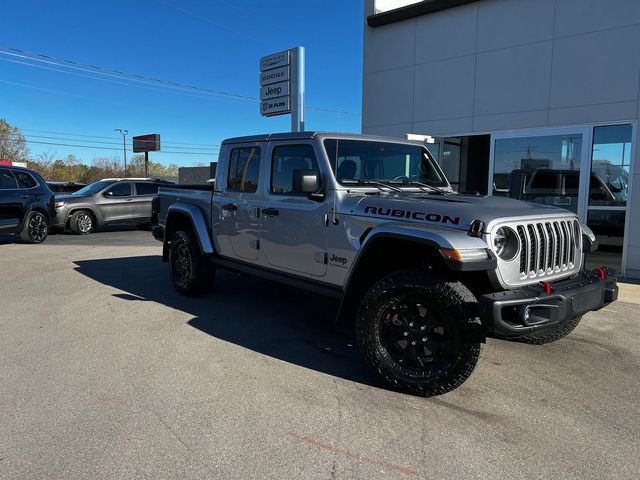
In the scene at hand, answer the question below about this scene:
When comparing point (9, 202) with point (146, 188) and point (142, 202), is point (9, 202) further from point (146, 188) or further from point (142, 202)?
point (146, 188)

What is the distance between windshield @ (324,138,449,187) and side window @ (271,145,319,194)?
0.21 meters

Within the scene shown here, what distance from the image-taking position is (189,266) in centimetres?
603

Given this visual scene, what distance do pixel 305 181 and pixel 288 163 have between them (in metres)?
0.81

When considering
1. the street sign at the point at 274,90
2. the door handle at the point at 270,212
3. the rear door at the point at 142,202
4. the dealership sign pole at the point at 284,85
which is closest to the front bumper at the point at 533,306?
the door handle at the point at 270,212

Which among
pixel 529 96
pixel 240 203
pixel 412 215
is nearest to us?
pixel 412 215

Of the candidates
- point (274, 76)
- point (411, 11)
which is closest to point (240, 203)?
point (411, 11)

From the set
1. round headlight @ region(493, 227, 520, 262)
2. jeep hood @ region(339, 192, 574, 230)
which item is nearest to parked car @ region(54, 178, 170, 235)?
jeep hood @ region(339, 192, 574, 230)

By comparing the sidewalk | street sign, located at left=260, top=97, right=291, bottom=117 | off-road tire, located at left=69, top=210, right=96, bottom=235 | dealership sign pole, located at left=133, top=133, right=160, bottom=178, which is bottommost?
the sidewalk

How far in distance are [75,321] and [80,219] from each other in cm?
938

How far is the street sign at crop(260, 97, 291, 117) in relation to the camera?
469 inches

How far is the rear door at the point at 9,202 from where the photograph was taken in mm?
10465

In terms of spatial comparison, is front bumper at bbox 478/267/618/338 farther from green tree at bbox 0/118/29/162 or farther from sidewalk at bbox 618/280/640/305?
green tree at bbox 0/118/29/162

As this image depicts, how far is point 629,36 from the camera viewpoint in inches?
291

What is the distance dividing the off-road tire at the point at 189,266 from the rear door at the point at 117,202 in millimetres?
8551
